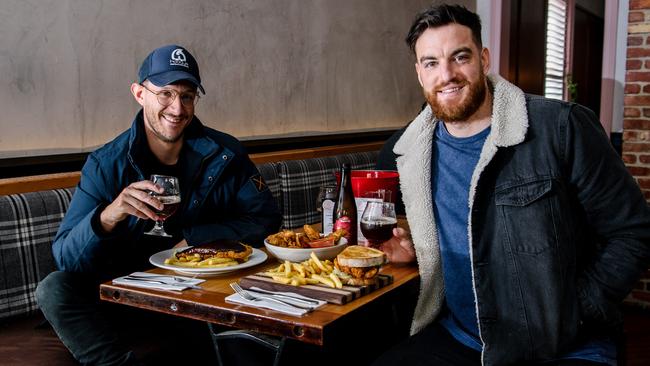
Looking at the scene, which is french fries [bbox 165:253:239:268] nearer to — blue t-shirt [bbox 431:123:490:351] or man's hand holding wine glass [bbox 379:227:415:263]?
man's hand holding wine glass [bbox 379:227:415:263]

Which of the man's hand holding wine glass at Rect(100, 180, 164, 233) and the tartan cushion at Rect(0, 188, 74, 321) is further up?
the man's hand holding wine glass at Rect(100, 180, 164, 233)

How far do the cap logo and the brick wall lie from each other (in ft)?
9.09

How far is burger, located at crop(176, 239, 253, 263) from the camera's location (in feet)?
6.09

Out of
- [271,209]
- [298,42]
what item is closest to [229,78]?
[298,42]

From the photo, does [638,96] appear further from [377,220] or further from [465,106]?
[377,220]

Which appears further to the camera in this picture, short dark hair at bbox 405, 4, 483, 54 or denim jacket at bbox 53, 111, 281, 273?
denim jacket at bbox 53, 111, 281, 273

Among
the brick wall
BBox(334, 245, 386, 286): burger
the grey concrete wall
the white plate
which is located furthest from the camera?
the brick wall

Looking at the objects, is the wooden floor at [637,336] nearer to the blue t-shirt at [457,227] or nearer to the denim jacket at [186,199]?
the blue t-shirt at [457,227]

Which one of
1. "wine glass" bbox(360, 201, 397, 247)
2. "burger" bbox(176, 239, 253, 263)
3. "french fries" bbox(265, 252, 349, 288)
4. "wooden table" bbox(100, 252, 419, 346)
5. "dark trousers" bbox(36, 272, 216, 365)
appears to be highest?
"wine glass" bbox(360, 201, 397, 247)

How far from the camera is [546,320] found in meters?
1.69

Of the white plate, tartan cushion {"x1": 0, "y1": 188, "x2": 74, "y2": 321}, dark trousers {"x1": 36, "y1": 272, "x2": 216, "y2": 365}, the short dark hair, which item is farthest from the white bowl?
tartan cushion {"x1": 0, "y1": 188, "x2": 74, "y2": 321}

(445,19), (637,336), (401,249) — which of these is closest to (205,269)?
(401,249)

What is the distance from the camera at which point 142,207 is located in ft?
5.96

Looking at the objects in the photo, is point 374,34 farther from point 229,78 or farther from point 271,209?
point 271,209
